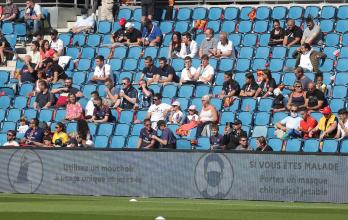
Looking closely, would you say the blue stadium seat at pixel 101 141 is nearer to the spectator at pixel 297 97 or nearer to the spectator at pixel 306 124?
the spectator at pixel 297 97

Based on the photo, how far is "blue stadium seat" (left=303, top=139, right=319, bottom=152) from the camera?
2505 centimetres

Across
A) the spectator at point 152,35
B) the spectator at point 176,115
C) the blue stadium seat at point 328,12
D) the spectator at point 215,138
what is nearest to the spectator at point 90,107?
the spectator at point 176,115

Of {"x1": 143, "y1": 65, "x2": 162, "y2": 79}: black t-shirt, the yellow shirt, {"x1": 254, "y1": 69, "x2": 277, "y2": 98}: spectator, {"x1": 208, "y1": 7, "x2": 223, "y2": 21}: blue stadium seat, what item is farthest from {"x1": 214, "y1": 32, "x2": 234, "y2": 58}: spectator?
the yellow shirt

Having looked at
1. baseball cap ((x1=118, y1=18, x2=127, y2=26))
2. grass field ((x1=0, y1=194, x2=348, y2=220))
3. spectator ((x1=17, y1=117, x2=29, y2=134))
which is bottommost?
grass field ((x1=0, y1=194, x2=348, y2=220))

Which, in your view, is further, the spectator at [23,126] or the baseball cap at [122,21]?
the baseball cap at [122,21]

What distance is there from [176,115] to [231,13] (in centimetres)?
489

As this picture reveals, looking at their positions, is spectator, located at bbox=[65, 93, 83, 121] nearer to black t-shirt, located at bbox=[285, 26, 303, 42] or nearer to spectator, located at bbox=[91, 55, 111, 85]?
spectator, located at bbox=[91, 55, 111, 85]


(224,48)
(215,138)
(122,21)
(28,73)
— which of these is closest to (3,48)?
(28,73)

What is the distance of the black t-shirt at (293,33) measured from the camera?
2931 centimetres

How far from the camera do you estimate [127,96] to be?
2969 cm

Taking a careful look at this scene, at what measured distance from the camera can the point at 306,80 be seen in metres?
27.1

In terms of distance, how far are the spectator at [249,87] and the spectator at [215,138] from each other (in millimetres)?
1730

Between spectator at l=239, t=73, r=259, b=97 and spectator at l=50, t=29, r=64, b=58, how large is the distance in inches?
286

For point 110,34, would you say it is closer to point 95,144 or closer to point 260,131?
point 95,144
